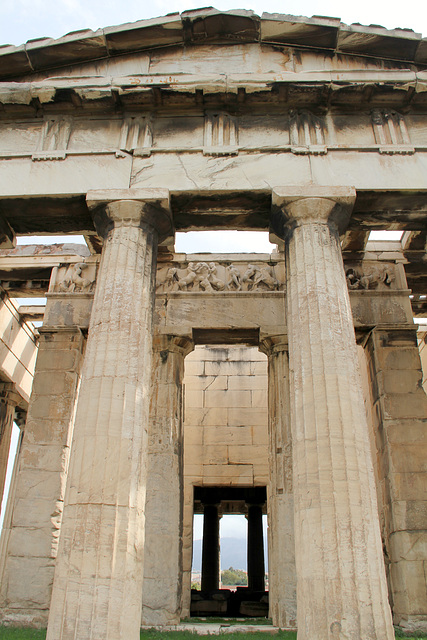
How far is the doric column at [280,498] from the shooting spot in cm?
1257

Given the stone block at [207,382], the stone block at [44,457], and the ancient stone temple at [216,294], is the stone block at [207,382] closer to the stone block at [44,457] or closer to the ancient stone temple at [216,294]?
the ancient stone temple at [216,294]

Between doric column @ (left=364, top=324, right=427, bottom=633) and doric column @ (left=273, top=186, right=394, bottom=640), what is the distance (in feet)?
15.4

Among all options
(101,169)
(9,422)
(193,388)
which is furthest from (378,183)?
(9,422)

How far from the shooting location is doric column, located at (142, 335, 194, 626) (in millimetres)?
12336

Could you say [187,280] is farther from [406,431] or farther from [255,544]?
[255,544]

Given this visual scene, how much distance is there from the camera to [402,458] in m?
13.4

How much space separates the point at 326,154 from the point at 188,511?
11.9 metres

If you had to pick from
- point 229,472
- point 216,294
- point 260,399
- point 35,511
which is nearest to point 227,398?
point 260,399

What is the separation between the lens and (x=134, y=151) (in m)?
12.2

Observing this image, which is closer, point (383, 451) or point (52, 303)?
Answer: point (383, 451)

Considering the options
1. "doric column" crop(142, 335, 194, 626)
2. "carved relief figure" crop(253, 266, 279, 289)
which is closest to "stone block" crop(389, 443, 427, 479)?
"doric column" crop(142, 335, 194, 626)

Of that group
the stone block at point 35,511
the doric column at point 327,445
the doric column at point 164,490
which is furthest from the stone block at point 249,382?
the doric column at point 327,445

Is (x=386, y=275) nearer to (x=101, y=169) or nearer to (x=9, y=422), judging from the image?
(x=101, y=169)

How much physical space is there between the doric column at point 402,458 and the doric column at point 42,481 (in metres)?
7.89
